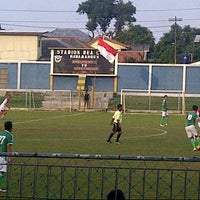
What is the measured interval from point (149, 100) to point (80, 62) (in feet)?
22.4

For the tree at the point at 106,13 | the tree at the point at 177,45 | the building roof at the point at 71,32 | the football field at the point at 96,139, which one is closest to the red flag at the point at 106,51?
the football field at the point at 96,139

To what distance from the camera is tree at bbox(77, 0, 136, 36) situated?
146 m

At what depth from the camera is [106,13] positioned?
151250 millimetres

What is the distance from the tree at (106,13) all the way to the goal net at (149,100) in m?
81.6

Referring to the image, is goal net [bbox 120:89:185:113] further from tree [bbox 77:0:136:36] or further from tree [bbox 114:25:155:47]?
tree [bbox 77:0:136:36]

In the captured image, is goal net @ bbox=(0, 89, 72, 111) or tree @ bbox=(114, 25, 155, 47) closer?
goal net @ bbox=(0, 89, 72, 111)

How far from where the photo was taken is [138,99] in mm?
62469

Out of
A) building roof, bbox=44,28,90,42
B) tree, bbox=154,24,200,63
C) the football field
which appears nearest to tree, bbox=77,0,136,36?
building roof, bbox=44,28,90,42

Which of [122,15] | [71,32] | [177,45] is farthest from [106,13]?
[177,45]

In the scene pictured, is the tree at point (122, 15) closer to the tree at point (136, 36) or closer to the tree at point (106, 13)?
the tree at point (106, 13)

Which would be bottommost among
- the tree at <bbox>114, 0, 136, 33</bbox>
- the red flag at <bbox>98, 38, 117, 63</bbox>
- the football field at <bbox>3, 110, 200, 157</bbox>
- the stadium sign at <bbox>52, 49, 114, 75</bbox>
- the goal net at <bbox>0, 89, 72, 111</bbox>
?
the football field at <bbox>3, 110, 200, 157</bbox>

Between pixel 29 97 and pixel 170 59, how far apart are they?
137 feet

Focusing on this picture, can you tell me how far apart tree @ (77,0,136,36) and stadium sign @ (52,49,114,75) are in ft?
267

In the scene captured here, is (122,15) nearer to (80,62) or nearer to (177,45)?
(177,45)
